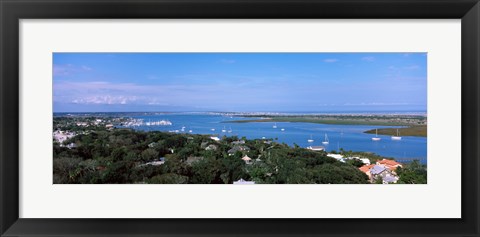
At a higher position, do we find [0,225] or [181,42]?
[181,42]

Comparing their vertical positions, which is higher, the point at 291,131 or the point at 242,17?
the point at 242,17

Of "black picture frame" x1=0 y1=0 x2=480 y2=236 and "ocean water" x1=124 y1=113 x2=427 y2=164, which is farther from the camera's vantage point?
"ocean water" x1=124 y1=113 x2=427 y2=164

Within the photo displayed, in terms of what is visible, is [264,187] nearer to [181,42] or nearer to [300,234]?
[300,234]

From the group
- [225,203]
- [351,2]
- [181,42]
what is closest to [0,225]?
[225,203]

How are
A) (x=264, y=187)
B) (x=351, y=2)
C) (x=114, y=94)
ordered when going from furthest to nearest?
(x=114, y=94) < (x=264, y=187) < (x=351, y=2)
